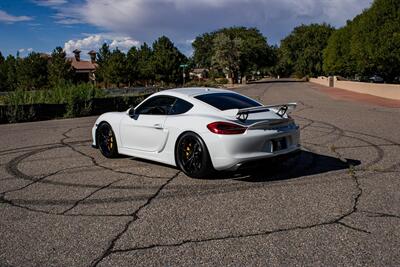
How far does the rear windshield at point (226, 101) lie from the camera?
21.9 feet

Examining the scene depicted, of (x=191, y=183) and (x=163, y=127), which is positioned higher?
(x=163, y=127)

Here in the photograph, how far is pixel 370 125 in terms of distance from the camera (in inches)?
507

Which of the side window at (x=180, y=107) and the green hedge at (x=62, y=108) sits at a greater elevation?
the side window at (x=180, y=107)

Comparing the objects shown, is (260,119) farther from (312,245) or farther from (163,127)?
(312,245)

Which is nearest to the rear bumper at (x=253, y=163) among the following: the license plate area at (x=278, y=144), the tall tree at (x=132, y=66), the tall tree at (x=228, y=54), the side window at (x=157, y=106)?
the license plate area at (x=278, y=144)

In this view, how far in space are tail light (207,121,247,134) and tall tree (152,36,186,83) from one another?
5214cm

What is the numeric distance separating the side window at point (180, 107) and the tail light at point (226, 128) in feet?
2.71

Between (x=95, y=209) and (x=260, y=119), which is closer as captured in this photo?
(x=95, y=209)

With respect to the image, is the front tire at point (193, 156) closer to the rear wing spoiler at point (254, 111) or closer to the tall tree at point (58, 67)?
the rear wing spoiler at point (254, 111)

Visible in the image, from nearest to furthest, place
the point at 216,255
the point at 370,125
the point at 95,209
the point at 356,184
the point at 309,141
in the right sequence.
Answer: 1. the point at 216,255
2. the point at 95,209
3. the point at 356,184
4. the point at 309,141
5. the point at 370,125

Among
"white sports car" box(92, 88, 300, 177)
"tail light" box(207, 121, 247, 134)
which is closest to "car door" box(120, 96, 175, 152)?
"white sports car" box(92, 88, 300, 177)

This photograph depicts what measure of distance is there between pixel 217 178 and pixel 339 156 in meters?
2.83

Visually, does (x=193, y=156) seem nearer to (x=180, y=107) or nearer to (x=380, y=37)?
(x=180, y=107)

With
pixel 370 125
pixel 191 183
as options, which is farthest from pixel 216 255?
pixel 370 125
